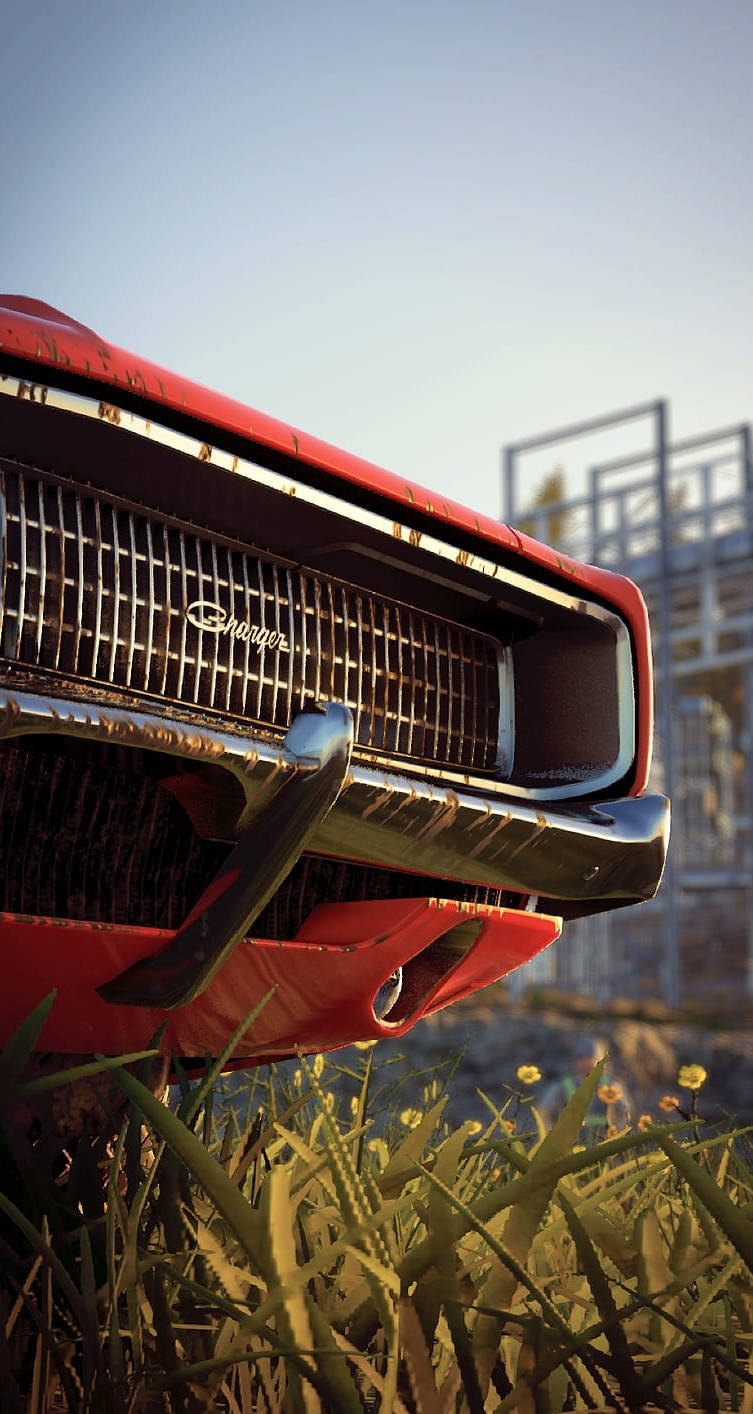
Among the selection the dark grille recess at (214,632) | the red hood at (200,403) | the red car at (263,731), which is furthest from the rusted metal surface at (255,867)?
the red hood at (200,403)

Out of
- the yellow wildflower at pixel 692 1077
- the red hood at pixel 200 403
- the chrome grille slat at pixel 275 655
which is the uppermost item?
the red hood at pixel 200 403

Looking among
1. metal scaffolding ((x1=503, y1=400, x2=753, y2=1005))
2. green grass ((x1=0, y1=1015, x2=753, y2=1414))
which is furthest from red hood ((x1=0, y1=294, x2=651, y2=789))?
metal scaffolding ((x1=503, y1=400, x2=753, y2=1005))

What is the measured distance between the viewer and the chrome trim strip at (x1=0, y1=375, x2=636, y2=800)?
1.53 m

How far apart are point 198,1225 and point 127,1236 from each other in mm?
178

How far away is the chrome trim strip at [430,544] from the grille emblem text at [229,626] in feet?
0.14

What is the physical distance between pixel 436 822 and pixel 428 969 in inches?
16.4

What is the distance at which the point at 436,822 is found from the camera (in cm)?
181

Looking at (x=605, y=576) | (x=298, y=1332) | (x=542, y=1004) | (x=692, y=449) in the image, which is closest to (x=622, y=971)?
(x=542, y=1004)

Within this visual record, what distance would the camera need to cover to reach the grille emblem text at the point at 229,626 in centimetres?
169

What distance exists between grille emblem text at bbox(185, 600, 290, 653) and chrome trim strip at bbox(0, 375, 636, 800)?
0.04 m

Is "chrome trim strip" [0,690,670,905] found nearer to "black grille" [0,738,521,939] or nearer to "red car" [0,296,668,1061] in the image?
"red car" [0,296,668,1061]

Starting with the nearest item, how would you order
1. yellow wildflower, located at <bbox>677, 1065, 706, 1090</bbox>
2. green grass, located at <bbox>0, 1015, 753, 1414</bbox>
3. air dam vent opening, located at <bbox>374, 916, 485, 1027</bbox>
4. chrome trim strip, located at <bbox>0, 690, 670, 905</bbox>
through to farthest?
1. green grass, located at <bbox>0, 1015, 753, 1414</bbox>
2. chrome trim strip, located at <bbox>0, 690, 670, 905</bbox>
3. air dam vent opening, located at <bbox>374, 916, 485, 1027</bbox>
4. yellow wildflower, located at <bbox>677, 1065, 706, 1090</bbox>

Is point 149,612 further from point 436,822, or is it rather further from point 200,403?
point 436,822

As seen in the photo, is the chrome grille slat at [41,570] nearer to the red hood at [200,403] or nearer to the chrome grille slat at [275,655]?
the red hood at [200,403]
